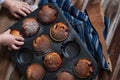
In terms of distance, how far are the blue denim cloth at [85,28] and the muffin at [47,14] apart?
0.05 meters

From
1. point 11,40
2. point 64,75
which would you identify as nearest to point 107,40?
point 64,75

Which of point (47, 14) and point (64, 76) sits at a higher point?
point (47, 14)

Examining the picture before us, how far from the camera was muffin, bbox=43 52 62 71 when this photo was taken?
1.00m

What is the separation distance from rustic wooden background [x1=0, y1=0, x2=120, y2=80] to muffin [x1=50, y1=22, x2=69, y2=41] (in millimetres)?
134

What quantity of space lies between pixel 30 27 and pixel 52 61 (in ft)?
0.49

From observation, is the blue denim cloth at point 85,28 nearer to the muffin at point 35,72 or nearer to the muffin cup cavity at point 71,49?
the muffin cup cavity at point 71,49

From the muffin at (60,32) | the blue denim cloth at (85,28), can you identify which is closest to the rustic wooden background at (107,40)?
the blue denim cloth at (85,28)

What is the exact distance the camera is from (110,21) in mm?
1097

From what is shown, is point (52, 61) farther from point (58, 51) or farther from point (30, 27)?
point (30, 27)

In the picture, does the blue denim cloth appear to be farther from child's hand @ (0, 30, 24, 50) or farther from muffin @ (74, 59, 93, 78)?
child's hand @ (0, 30, 24, 50)

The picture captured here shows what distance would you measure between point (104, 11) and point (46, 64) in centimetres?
31

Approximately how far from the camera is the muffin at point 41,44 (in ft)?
3.36

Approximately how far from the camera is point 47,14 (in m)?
1.04

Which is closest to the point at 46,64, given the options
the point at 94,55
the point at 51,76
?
the point at 51,76
